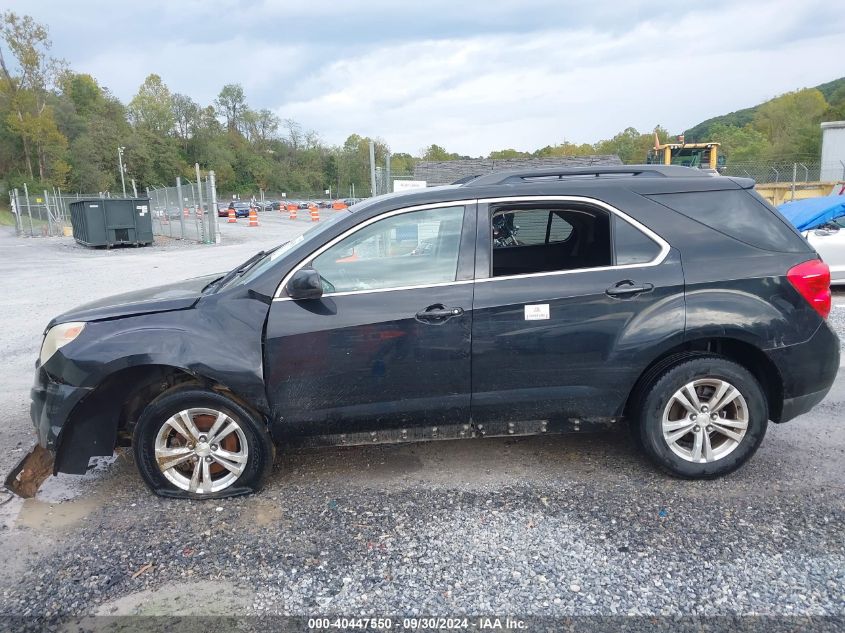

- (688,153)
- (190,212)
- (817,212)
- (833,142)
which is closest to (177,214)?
(190,212)

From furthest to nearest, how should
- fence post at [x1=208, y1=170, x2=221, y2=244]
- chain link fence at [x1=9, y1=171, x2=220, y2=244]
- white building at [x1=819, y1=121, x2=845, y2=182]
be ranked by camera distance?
white building at [x1=819, y1=121, x2=845, y2=182], chain link fence at [x1=9, y1=171, x2=220, y2=244], fence post at [x1=208, y1=170, x2=221, y2=244]

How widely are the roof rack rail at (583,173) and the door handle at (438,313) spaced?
817 mm

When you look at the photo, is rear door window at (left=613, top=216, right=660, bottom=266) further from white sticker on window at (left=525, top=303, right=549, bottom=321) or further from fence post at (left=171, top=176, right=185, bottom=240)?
fence post at (left=171, top=176, right=185, bottom=240)

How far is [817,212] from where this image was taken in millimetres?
→ 10406

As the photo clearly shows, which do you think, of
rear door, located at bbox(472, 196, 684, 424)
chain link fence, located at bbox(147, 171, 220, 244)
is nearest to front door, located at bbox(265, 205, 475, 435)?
rear door, located at bbox(472, 196, 684, 424)

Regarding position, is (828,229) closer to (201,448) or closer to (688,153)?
(201,448)

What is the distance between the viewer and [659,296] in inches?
133

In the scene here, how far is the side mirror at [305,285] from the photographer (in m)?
3.26

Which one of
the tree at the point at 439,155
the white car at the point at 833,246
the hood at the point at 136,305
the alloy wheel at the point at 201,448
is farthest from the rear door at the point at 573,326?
the tree at the point at 439,155

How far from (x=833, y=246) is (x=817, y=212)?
3.77ft

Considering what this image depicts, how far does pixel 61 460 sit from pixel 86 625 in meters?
1.23

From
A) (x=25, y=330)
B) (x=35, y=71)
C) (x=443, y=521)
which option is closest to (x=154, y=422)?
(x=443, y=521)

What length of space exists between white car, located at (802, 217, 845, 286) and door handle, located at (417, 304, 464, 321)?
8.57m

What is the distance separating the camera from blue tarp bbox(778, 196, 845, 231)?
10180mm
